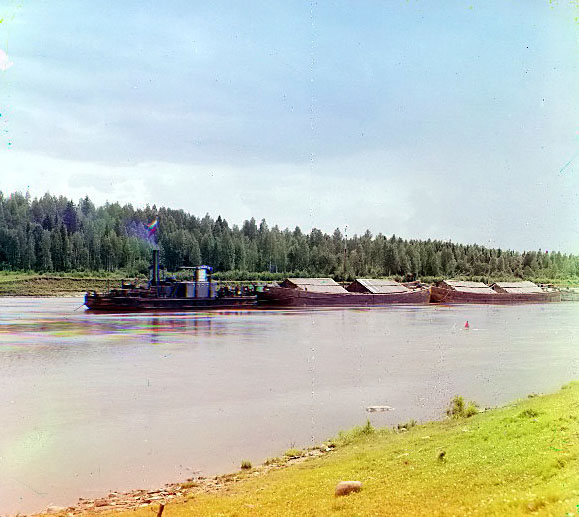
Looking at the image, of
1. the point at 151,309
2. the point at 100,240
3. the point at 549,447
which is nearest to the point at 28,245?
the point at 100,240

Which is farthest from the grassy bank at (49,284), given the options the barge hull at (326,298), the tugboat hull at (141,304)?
the tugboat hull at (141,304)

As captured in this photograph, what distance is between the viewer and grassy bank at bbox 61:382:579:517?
6801 mm

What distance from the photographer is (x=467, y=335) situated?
3934cm

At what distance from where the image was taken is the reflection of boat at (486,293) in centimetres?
9850

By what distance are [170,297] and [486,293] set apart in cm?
5655

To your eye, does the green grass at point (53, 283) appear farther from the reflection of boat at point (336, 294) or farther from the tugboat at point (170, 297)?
the reflection of boat at point (336, 294)

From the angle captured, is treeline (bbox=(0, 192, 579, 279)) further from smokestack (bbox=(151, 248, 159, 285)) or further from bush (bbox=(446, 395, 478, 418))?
bush (bbox=(446, 395, 478, 418))

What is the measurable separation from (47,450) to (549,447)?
922 cm

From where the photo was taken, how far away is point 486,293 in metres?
101

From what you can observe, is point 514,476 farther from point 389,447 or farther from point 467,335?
point 467,335

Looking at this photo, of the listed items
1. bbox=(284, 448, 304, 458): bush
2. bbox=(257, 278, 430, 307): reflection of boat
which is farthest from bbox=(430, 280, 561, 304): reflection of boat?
bbox=(284, 448, 304, 458): bush

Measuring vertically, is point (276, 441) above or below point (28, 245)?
below

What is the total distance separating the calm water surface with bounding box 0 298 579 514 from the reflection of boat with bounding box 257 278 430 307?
129 feet

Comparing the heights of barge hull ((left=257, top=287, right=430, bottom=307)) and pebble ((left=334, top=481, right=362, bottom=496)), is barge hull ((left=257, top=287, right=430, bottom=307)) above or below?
below
